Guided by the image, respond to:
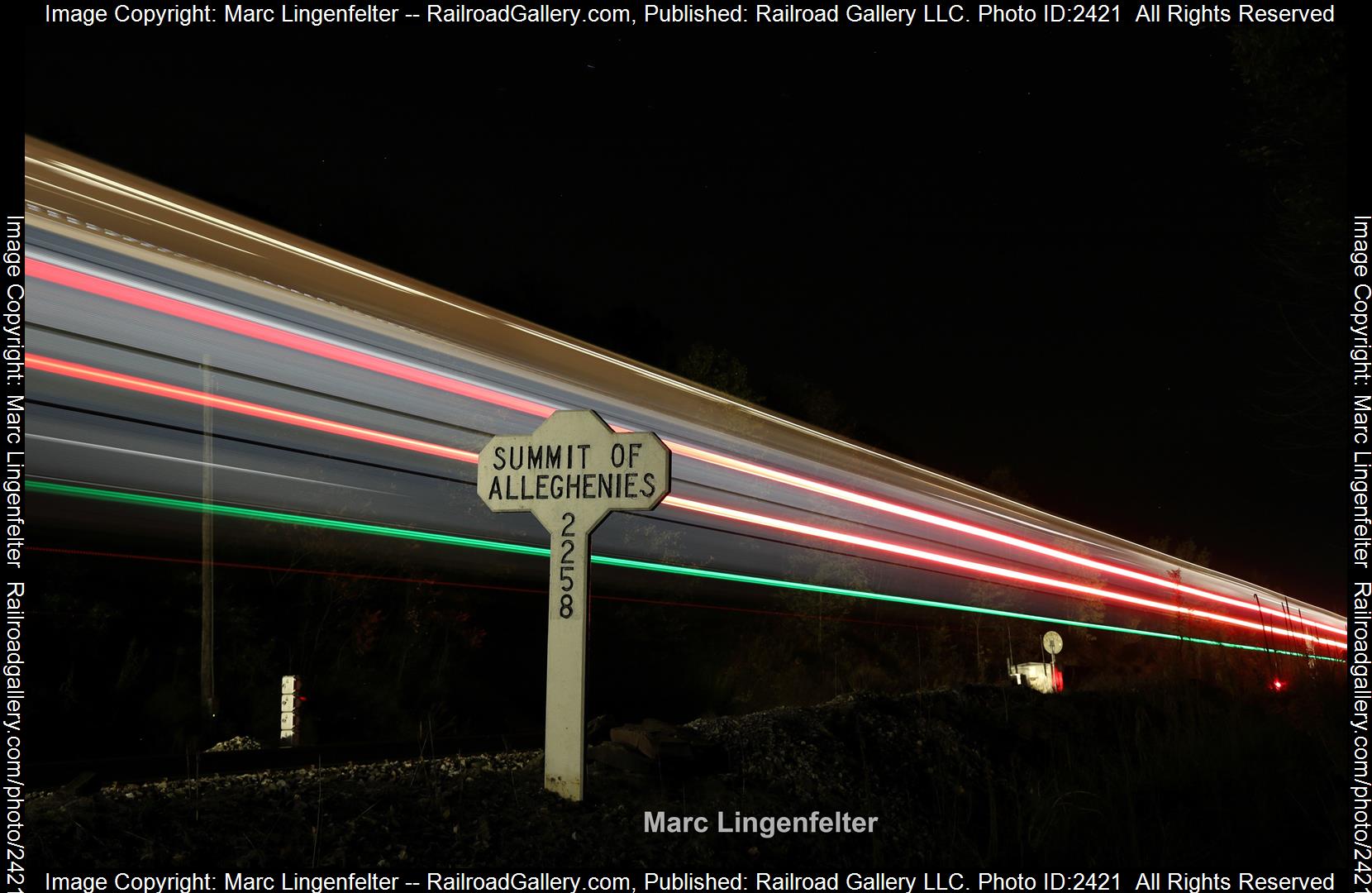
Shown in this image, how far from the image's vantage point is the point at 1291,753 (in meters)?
7.36

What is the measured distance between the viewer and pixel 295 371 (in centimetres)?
932

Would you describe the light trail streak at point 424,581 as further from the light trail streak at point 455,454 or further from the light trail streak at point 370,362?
the light trail streak at point 370,362

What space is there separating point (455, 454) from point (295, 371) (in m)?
2.13

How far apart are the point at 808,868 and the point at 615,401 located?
7.53 meters

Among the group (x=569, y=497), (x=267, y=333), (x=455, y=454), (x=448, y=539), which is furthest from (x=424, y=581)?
(x=569, y=497)

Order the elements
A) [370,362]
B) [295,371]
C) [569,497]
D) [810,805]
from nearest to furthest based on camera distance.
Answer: [569,497]
[810,805]
[295,371]
[370,362]

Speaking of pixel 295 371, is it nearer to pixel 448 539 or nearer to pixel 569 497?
pixel 569 497

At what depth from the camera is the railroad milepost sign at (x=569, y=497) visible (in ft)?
16.9

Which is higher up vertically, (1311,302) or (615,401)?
(1311,302)

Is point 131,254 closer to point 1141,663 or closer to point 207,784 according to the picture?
point 207,784

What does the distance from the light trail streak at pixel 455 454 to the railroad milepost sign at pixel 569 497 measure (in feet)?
15.4

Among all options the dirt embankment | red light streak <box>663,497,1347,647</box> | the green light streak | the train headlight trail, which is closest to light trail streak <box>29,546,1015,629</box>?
the green light streak

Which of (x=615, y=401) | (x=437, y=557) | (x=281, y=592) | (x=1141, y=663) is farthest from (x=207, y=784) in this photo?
(x=1141, y=663)

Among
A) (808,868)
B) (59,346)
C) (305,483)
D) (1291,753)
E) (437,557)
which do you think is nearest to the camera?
(808,868)
